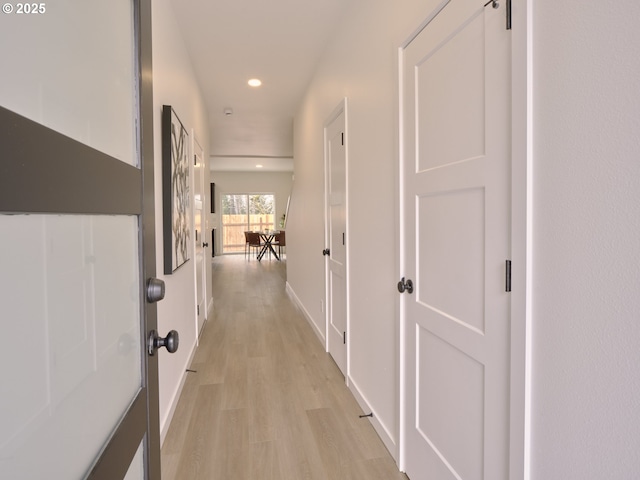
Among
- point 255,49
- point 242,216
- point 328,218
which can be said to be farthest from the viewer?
point 242,216

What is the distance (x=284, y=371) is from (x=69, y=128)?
2.70m

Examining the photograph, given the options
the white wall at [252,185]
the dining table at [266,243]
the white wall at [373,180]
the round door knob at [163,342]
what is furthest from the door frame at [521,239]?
the white wall at [252,185]

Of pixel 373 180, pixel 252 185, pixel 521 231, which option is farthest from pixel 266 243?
pixel 521 231

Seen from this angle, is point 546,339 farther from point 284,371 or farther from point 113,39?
point 284,371

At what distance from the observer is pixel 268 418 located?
2266mm

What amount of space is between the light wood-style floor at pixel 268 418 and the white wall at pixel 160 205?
0.19 m

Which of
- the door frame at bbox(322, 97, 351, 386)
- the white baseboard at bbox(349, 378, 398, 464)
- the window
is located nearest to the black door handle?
the white baseboard at bbox(349, 378, 398, 464)

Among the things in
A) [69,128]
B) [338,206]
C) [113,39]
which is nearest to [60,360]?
[69,128]

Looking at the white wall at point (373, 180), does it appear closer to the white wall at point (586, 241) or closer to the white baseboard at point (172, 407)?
the white wall at point (586, 241)

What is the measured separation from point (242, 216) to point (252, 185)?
44.8 inches

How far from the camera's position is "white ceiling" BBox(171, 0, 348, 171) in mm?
2598

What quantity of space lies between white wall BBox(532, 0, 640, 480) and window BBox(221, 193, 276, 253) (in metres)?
11.9

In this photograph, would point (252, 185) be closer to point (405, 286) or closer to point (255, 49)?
point (255, 49)

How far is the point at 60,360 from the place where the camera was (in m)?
0.57
